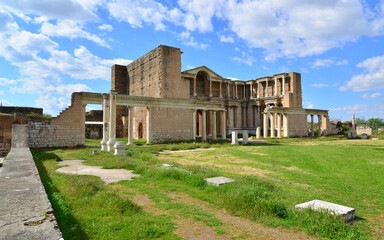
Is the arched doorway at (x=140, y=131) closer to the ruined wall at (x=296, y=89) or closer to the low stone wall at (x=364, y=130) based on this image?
the ruined wall at (x=296, y=89)

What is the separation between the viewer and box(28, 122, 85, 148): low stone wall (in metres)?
20.8

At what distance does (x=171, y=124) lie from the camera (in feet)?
89.8

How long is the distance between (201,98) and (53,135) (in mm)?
22775

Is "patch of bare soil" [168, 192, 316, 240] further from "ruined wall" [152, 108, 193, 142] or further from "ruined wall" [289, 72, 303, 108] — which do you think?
"ruined wall" [289, 72, 303, 108]

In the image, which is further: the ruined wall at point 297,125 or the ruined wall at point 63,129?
the ruined wall at point 297,125

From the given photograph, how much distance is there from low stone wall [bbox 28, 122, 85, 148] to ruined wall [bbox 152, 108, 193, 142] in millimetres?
7553

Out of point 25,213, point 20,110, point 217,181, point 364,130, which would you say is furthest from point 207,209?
point 364,130

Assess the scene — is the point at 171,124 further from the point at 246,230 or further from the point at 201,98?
the point at 246,230

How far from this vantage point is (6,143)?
21.5m

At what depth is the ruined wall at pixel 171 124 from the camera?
26375mm

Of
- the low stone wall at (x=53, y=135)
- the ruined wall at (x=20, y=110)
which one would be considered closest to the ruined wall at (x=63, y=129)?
the low stone wall at (x=53, y=135)

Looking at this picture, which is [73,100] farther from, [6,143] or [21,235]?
[21,235]

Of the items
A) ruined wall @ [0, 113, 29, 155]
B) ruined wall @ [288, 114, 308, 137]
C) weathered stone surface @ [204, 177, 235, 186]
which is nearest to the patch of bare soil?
weathered stone surface @ [204, 177, 235, 186]

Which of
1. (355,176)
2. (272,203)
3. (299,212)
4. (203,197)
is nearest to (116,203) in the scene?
(203,197)
